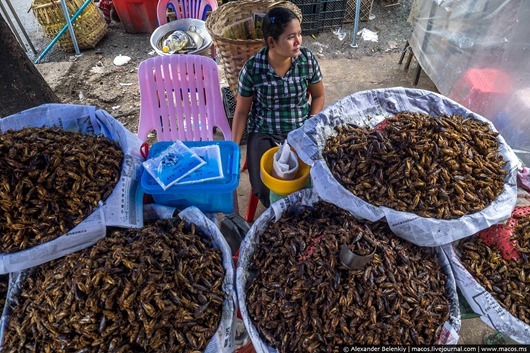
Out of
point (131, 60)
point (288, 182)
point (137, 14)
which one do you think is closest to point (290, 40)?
point (288, 182)

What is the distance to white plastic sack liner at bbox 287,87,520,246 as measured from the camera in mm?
1955

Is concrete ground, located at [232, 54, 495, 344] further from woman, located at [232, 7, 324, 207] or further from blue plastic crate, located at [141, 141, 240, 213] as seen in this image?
blue plastic crate, located at [141, 141, 240, 213]

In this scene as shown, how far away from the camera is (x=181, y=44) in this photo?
14.6 ft

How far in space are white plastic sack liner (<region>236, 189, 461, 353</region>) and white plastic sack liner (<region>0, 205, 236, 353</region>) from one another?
58 mm

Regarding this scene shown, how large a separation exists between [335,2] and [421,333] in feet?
19.2

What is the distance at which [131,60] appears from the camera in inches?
Result: 233

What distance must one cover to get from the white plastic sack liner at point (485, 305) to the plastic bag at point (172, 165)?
5.43 ft

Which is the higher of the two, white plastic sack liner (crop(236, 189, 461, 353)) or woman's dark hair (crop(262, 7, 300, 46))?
woman's dark hair (crop(262, 7, 300, 46))

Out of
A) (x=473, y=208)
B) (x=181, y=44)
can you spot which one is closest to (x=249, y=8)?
(x=181, y=44)

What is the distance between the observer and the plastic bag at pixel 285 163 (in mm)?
2449

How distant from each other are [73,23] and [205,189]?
212 inches

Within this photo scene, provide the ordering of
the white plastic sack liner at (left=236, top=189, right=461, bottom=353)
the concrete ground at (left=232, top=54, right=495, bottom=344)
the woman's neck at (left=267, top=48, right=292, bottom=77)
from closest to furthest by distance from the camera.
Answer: the white plastic sack liner at (left=236, top=189, right=461, bottom=353)
the woman's neck at (left=267, top=48, right=292, bottom=77)
the concrete ground at (left=232, top=54, right=495, bottom=344)

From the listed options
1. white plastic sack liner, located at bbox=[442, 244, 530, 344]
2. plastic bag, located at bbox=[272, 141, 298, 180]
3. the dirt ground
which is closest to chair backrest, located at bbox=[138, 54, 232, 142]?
plastic bag, located at bbox=[272, 141, 298, 180]

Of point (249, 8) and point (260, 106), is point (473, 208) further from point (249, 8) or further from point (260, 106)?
point (249, 8)
